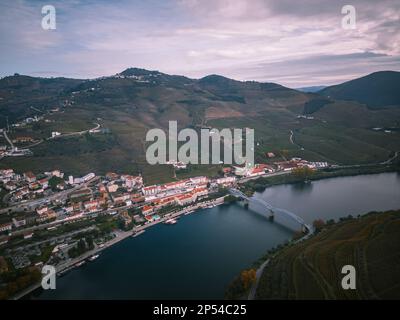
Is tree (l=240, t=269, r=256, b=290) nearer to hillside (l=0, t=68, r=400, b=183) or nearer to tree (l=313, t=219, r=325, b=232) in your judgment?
tree (l=313, t=219, r=325, b=232)

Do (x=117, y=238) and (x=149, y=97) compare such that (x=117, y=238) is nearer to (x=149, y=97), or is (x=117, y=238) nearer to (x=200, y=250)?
(x=200, y=250)

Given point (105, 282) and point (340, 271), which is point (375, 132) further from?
point (105, 282)

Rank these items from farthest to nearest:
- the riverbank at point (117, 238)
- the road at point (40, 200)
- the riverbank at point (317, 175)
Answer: the riverbank at point (317, 175) → the road at point (40, 200) → the riverbank at point (117, 238)

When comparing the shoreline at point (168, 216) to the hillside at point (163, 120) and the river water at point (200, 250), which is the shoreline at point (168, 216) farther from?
the hillside at point (163, 120)

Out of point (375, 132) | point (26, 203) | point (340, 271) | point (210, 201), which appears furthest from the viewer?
point (375, 132)

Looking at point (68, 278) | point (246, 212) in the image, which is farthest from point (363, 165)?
point (68, 278)

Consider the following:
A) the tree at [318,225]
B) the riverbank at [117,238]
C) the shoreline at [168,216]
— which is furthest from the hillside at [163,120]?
the tree at [318,225]

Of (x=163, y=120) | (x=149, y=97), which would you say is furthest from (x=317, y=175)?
(x=149, y=97)
